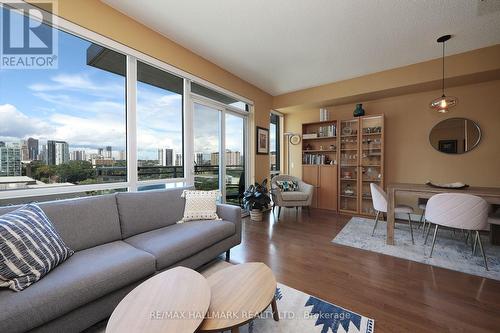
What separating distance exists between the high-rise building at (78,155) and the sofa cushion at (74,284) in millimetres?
990

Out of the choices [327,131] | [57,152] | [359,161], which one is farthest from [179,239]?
[327,131]

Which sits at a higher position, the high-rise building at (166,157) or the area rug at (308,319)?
the high-rise building at (166,157)

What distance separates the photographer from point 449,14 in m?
2.20

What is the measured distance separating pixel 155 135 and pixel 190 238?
1582 mm

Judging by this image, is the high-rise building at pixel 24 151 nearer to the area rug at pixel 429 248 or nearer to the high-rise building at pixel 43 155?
the high-rise building at pixel 43 155

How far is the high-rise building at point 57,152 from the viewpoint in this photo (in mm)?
1924

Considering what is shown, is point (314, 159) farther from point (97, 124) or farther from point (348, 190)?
point (97, 124)

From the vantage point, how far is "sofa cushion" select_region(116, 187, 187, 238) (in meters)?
2.01

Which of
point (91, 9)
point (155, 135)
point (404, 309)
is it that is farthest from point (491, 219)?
point (91, 9)

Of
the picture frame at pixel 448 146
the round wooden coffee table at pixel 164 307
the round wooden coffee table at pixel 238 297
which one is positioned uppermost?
the picture frame at pixel 448 146

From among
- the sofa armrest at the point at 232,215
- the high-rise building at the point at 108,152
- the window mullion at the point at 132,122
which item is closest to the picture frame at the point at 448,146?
the sofa armrest at the point at 232,215

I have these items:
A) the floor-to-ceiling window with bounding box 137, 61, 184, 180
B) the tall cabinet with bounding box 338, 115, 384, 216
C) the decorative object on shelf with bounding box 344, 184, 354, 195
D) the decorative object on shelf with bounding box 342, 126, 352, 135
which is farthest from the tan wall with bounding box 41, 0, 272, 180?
the decorative object on shelf with bounding box 344, 184, 354, 195

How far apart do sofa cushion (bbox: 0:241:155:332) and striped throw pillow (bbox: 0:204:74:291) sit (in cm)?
5

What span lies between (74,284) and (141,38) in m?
2.59
